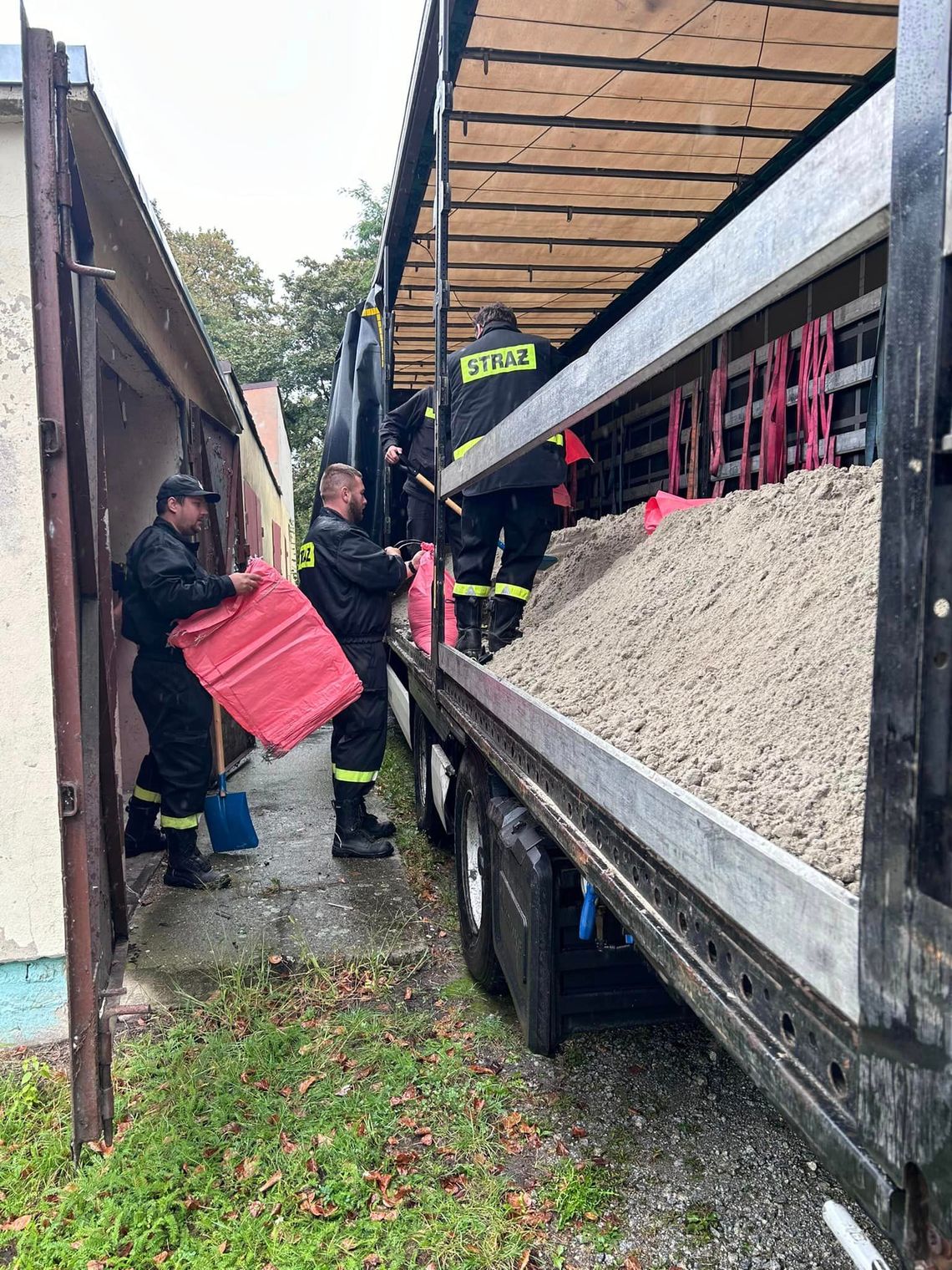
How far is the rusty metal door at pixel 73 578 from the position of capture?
2.04m

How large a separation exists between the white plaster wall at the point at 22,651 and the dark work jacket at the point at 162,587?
34.4 inches

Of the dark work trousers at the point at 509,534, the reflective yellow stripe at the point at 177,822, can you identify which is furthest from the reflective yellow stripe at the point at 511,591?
the reflective yellow stripe at the point at 177,822

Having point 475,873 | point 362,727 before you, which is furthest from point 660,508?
point 362,727

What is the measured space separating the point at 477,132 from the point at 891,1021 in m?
4.90

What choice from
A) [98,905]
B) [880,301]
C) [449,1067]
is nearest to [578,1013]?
[449,1067]

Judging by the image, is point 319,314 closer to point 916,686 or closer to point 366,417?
point 366,417

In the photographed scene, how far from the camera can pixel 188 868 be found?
14.8 ft

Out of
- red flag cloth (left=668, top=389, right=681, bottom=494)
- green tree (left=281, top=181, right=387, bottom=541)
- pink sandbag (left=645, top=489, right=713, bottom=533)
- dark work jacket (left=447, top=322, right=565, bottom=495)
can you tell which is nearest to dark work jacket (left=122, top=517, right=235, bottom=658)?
dark work jacket (left=447, top=322, right=565, bottom=495)

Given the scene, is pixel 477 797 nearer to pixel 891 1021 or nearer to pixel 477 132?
pixel 891 1021

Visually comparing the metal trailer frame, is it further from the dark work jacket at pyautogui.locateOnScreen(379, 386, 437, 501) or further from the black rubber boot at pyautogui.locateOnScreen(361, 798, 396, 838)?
the dark work jacket at pyautogui.locateOnScreen(379, 386, 437, 501)

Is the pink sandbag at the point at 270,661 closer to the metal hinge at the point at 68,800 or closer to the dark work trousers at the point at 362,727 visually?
the dark work trousers at the point at 362,727

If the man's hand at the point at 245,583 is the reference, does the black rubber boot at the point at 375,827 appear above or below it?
below

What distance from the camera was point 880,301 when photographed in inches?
153

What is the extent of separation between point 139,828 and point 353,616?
1768 mm
